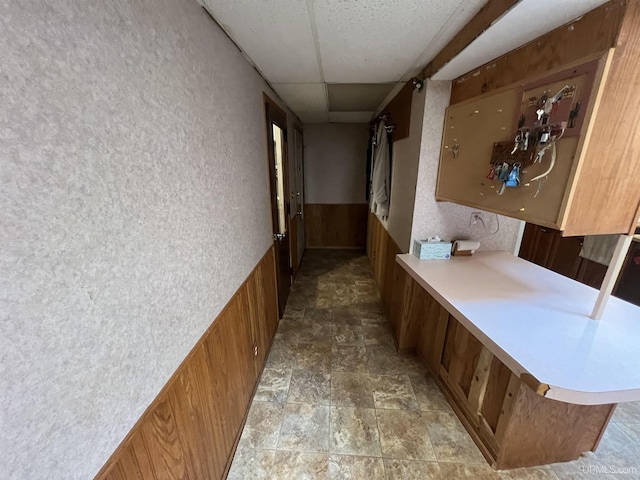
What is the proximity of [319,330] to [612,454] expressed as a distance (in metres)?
1.96

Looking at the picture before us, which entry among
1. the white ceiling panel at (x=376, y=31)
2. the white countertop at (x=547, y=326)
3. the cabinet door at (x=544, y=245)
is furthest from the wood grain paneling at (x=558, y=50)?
the cabinet door at (x=544, y=245)

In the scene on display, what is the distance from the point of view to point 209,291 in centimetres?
113

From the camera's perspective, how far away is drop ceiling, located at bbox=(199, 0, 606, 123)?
1.02 meters

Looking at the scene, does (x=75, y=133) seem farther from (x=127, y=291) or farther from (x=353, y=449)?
(x=353, y=449)

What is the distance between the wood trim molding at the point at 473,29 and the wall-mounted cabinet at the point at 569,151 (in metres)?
0.30

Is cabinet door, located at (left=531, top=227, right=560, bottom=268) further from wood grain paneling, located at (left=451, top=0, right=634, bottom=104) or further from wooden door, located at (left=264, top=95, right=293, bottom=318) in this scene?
wooden door, located at (left=264, top=95, right=293, bottom=318)

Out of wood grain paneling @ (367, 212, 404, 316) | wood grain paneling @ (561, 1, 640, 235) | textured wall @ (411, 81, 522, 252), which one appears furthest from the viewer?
wood grain paneling @ (367, 212, 404, 316)

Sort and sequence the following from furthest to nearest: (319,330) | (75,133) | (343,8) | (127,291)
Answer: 1. (319,330)
2. (343,8)
3. (127,291)
4. (75,133)

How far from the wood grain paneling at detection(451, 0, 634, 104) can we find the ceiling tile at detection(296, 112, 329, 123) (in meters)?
2.29

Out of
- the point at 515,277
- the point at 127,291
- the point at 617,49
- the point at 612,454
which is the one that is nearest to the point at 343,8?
the point at 617,49

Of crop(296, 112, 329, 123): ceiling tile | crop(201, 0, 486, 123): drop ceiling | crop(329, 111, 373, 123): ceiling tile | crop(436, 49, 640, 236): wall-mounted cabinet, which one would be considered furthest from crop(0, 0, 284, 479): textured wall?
crop(329, 111, 373, 123): ceiling tile

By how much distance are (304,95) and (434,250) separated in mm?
1934

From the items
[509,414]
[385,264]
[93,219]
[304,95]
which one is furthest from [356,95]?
[509,414]

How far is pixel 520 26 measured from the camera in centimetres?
104
